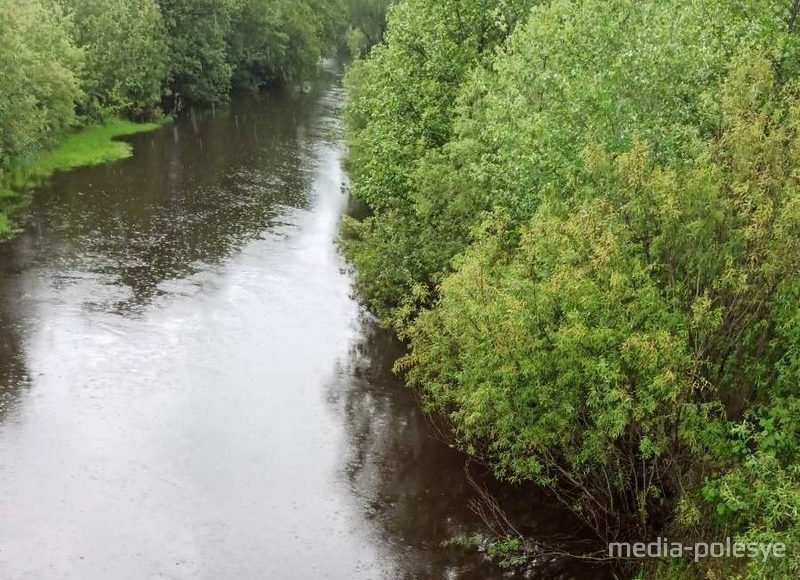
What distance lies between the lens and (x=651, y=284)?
17.4m

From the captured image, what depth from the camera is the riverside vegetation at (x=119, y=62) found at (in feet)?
172

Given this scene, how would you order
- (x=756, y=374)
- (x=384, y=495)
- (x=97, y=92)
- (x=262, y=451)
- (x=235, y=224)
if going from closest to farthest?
(x=756, y=374) < (x=384, y=495) < (x=262, y=451) < (x=235, y=224) < (x=97, y=92)

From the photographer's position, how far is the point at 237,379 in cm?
3228

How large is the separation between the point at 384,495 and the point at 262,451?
4644mm

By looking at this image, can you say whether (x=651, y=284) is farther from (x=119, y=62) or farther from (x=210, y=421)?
(x=119, y=62)

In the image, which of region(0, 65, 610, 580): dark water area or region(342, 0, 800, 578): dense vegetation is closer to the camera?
region(342, 0, 800, 578): dense vegetation

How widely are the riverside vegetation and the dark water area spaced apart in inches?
288

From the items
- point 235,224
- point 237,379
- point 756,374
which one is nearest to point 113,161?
point 235,224

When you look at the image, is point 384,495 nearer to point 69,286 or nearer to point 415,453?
point 415,453

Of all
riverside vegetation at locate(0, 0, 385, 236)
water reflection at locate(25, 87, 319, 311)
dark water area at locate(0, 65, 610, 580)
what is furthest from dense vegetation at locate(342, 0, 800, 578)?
riverside vegetation at locate(0, 0, 385, 236)

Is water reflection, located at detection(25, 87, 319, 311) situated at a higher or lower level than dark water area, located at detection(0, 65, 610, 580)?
higher

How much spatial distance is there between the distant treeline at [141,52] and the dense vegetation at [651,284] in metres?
35.5

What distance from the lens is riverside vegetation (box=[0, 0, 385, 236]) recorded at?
172ft

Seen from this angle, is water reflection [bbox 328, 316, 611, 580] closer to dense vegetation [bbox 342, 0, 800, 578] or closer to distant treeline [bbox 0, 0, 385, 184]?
dense vegetation [bbox 342, 0, 800, 578]
